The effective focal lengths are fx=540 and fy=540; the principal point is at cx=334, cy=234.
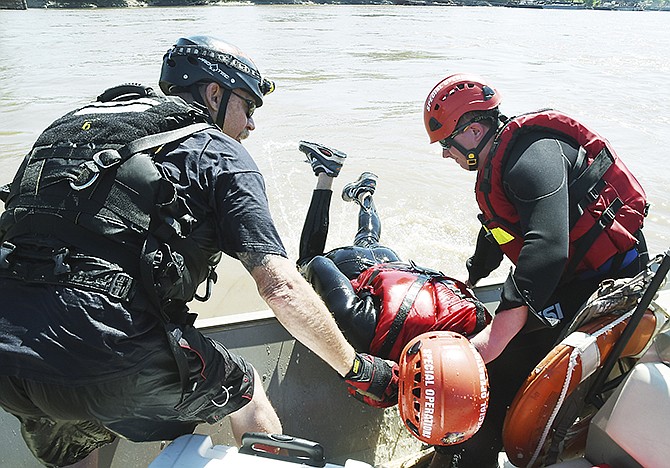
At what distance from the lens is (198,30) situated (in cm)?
2708

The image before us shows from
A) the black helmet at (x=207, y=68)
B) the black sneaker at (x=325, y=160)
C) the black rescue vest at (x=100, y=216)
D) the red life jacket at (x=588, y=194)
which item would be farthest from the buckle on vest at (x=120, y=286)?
the black sneaker at (x=325, y=160)

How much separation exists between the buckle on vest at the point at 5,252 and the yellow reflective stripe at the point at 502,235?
216cm

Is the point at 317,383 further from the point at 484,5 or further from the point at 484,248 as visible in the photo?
the point at 484,5

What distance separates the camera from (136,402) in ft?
6.08

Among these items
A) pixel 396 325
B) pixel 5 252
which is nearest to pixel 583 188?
pixel 396 325

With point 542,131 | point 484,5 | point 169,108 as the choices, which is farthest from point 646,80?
point 484,5

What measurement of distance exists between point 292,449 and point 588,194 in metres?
1.78

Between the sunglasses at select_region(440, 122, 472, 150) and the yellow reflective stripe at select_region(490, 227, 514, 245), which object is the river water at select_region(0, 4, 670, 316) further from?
the yellow reflective stripe at select_region(490, 227, 514, 245)

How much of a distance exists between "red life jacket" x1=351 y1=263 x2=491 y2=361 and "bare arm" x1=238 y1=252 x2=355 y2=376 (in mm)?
909

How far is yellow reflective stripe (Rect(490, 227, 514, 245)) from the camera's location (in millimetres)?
2770

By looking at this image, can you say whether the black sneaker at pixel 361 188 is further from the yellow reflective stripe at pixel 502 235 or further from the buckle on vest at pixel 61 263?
the buckle on vest at pixel 61 263

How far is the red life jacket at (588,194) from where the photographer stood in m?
2.58

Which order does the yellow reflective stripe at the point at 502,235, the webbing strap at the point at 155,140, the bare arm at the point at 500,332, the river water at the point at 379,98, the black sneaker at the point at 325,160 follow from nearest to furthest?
the webbing strap at the point at 155,140
the bare arm at the point at 500,332
the yellow reflective stripe at the point at 502,235
the black sneaker at the point at 325,160
the river water at the point at 379,98

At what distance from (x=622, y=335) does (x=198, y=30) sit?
28.3m
